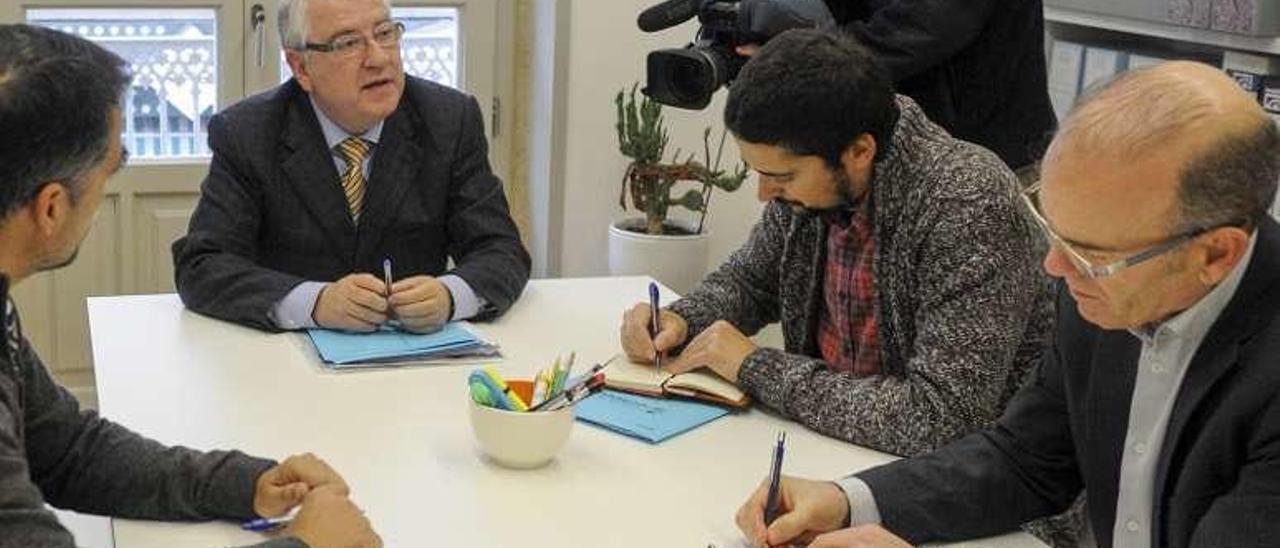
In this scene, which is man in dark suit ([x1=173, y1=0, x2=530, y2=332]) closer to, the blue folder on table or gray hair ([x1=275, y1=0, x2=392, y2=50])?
gray hair ([x1=275, y1=0, x2=392, y2=50])

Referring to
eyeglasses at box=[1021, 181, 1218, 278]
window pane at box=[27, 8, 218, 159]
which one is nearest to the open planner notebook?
eyeglasses at box=[1021, 181, 1218, 278]

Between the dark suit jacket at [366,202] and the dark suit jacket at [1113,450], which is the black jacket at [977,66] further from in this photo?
the dark suit jacket at [1113,450]

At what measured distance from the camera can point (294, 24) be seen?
257cm

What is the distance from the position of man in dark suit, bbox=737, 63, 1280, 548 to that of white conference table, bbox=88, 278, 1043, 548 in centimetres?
12

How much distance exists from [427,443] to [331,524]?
12.8 inches

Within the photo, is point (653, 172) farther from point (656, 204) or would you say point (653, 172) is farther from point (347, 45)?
point (347, 45)

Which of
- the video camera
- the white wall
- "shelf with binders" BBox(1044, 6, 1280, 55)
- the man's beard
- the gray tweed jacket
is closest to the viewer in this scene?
the gray tweed jacket

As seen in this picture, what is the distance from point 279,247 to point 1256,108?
169 centimetres

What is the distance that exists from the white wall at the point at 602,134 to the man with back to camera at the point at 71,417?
2172 millimetres

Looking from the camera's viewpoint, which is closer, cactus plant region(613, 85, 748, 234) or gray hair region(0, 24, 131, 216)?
gray hair region(0, 24, 131, 216)

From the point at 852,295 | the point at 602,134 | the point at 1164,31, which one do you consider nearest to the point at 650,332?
the point at 852,295

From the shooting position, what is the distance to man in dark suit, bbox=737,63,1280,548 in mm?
1335

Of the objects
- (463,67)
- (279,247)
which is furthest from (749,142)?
(463,67)

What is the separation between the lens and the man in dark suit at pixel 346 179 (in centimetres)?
252
